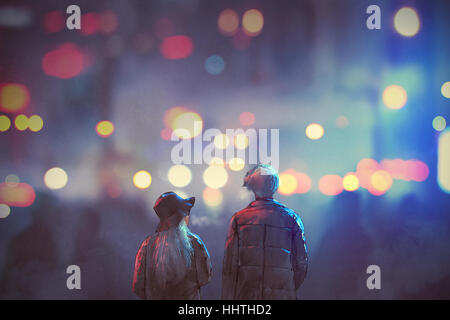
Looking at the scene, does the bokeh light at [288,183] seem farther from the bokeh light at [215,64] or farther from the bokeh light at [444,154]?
the bokeh light at [444,154]

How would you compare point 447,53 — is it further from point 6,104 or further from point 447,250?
point 6,104

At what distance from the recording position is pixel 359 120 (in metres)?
3.57

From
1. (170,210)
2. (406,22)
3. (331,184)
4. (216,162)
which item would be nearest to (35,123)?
(216,162)

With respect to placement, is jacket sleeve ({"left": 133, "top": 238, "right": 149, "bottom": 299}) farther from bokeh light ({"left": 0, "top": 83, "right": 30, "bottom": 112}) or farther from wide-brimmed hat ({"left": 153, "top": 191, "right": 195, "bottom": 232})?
bokeh light ({"left": 0, "top": 83, "right": 30, "bottom": 112})

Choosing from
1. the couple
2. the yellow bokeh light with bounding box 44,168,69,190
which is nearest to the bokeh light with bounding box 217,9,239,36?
the couple

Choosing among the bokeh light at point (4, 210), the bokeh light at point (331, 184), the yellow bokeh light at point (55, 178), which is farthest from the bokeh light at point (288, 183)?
the bokeh light at point (4, 210)

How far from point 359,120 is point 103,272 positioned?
2.75 m

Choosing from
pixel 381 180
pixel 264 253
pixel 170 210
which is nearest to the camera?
pixel 264 253

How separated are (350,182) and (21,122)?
123 inches

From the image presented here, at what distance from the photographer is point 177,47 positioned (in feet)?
11.8

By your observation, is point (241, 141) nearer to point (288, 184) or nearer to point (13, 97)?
point (288, 184)

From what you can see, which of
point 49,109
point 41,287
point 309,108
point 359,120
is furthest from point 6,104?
point 359,120

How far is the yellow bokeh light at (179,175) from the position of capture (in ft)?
11.7

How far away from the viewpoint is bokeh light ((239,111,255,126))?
3578 mm
